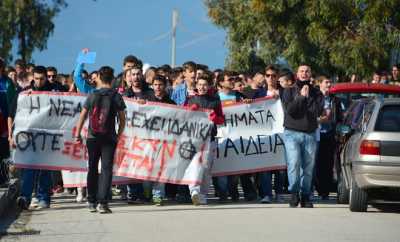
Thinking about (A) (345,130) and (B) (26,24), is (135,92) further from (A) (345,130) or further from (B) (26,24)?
(B) (26,24)

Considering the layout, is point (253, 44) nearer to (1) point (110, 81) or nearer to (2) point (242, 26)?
(2) point (242, 26)

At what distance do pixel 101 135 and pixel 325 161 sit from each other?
5145mm

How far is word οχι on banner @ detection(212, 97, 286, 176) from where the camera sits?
58.1 feet

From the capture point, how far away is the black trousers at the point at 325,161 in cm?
1872

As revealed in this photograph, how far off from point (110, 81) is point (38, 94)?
5.32 feet

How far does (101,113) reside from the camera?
15.1 meters

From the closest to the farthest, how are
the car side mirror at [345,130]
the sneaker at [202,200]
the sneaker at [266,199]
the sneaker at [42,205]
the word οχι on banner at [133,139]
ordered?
the sneaker at [42,205], the car side mirror at [345,130], the word οχι on banner at [133,139], the sneaker at [202,200], the sneaker at [266,199]

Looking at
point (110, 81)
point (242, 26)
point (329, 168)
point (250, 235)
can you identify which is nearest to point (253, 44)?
point (242, 26)

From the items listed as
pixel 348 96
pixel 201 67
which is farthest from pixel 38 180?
pixel 348 96

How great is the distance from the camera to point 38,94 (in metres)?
16.5

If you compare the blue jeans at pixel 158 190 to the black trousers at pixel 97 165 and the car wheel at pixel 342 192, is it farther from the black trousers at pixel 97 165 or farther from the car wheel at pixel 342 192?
the car wheel at pixel 342 192

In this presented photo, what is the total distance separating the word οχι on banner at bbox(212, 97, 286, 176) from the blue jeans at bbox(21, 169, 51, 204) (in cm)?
284

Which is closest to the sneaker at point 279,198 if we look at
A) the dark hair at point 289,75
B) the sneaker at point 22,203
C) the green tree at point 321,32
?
the dark hair at point 289,75

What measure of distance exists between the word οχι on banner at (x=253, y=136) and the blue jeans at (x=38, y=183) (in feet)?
9.32
